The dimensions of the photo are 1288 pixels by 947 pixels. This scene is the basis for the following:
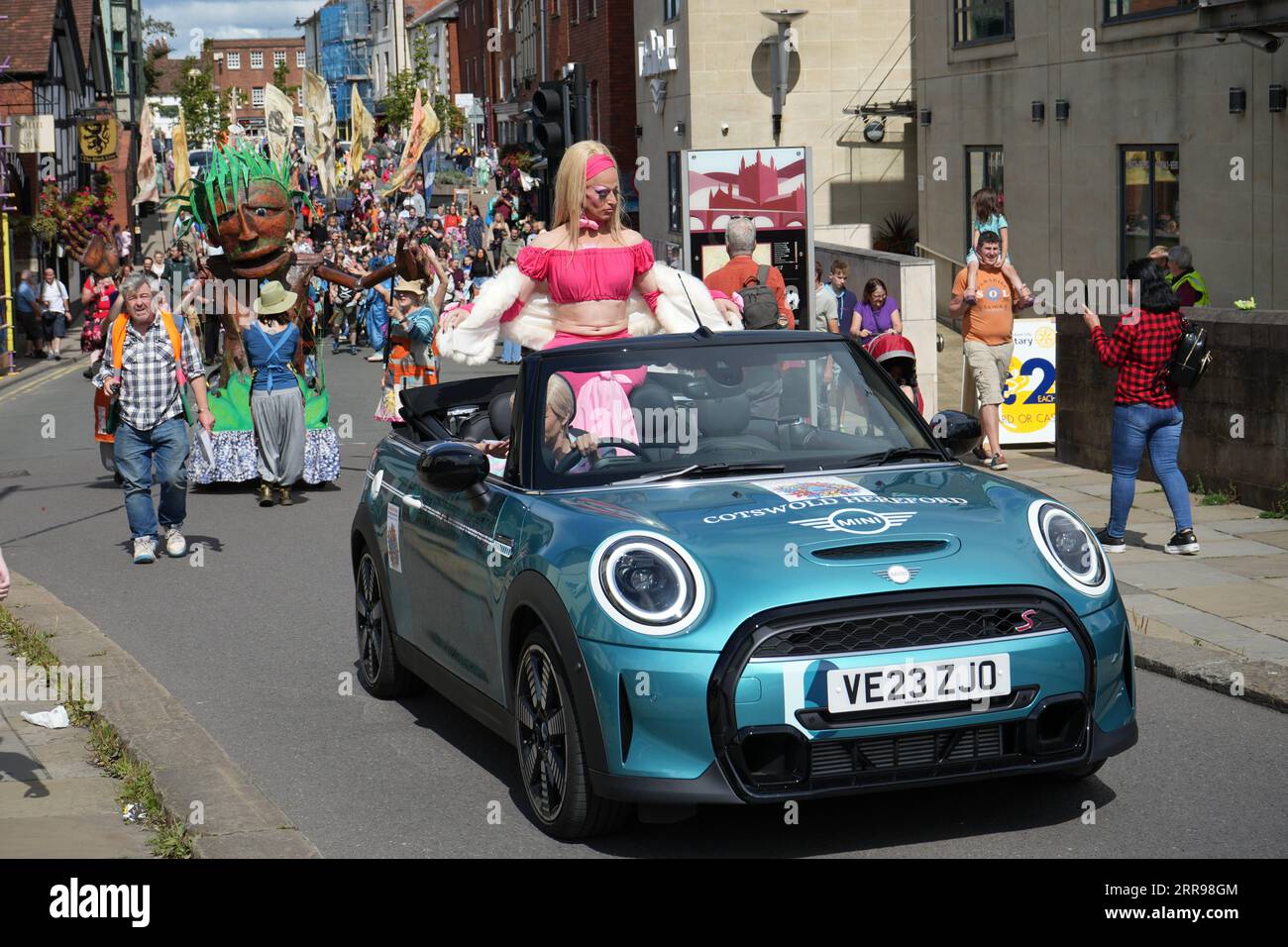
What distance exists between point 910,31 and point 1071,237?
12209 millimetres

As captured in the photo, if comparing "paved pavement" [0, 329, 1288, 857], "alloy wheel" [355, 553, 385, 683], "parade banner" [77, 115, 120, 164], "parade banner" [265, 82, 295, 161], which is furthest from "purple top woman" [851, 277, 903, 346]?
"parade banner" [77, 115, 120, 164]

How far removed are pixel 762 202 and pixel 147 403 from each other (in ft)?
25.8

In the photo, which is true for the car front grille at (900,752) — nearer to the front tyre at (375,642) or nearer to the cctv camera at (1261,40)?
the front tyre at (375,642)

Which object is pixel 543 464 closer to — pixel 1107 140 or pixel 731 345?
pixel 731 345

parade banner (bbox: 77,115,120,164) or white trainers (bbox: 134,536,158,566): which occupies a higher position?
parade banner (bbox: 77,115,120,164)

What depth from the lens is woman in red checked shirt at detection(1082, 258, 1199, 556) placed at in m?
10.3

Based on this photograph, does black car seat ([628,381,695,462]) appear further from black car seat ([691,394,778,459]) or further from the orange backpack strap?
the orange backpack strap

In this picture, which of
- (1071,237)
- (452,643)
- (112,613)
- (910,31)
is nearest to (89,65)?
(910,31)

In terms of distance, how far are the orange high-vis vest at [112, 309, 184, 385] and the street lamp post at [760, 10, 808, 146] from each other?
22.8 m

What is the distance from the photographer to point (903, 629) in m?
5.05

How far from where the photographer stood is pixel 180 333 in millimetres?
11719

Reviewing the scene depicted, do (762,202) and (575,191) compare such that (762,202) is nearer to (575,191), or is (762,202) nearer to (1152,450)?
(1152,450)

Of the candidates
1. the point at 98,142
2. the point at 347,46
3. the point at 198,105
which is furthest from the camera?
the point at 347,46

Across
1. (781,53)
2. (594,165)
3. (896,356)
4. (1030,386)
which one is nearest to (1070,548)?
(594,165)
